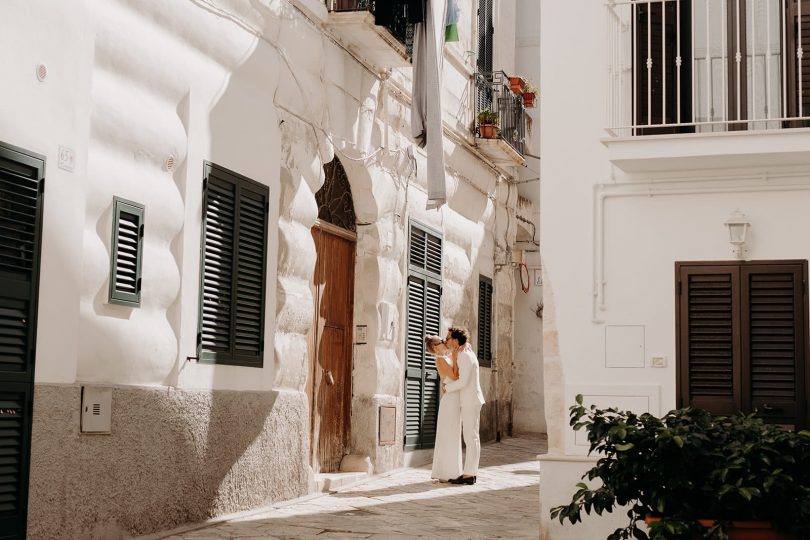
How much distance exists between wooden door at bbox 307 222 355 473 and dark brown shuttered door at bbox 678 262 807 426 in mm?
4926

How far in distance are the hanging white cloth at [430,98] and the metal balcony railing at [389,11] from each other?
21cm

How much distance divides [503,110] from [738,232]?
1076 centimetres

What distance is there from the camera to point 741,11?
392 inches

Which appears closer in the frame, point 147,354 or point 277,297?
point 147,354

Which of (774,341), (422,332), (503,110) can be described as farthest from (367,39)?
(503,110)

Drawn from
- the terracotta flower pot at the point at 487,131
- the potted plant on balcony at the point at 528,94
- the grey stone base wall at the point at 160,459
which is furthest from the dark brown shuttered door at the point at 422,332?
the potted plant on balcony at the point at 528,94

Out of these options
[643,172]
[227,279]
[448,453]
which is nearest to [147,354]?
[227,279]

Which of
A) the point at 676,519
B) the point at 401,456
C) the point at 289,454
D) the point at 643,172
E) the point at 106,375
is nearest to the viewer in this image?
the point at 676,519

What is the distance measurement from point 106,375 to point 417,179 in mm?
7805

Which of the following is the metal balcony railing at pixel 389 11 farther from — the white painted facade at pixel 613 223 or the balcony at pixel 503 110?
the balcony at pixel 503 110

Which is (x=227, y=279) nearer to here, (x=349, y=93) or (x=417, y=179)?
(x=349, y=93)

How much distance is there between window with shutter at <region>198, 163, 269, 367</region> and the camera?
10289mm

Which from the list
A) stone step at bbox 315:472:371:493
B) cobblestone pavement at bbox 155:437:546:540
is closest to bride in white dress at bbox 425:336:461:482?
cobblestone pavement at bbox 155:437:546:540

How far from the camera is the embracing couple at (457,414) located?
13602 millimetres
